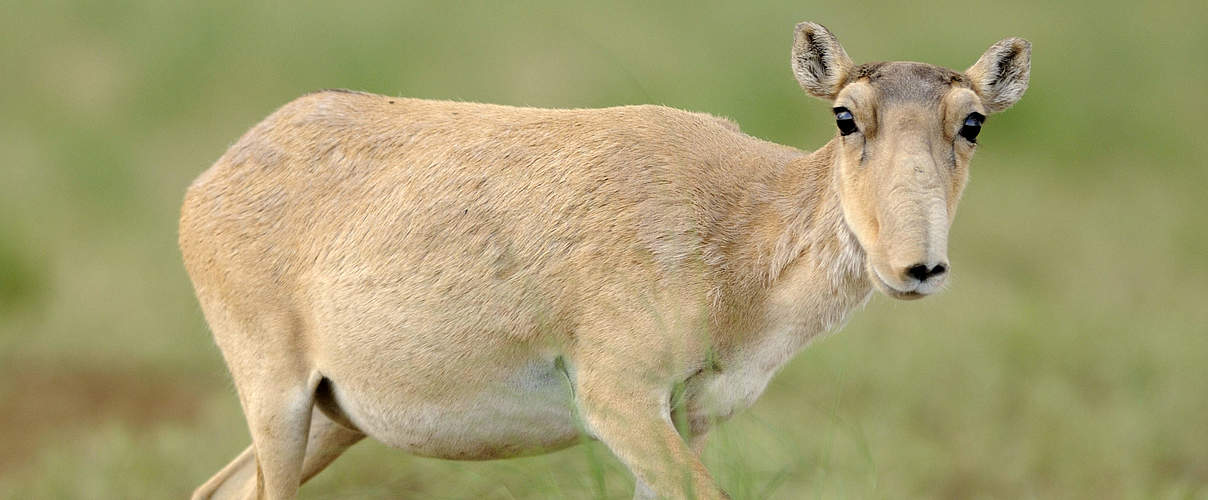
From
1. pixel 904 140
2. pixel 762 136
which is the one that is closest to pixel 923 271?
pixel 904 140

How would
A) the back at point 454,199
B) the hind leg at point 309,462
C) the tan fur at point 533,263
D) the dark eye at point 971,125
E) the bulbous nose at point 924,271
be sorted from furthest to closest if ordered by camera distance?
the hind leg at point 309,462
the back at point 454,199
the tan fur at point 533,263
the dark eye at point 971,125
the bulbous nose at point 924,271

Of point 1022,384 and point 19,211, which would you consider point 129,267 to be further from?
point 1022,384

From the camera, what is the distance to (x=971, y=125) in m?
4.51

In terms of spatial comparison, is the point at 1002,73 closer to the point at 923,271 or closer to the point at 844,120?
the point at 844,120

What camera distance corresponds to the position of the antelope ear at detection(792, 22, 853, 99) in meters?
4.74

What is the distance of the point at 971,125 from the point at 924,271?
25.6 inches

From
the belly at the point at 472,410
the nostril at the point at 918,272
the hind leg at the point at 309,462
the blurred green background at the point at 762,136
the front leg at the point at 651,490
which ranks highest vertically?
the nostril at the point at 918,272

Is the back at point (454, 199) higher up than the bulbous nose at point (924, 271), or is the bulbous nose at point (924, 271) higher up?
the bulbous nose at point (924, 271)

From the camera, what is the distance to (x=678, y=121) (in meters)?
5.17

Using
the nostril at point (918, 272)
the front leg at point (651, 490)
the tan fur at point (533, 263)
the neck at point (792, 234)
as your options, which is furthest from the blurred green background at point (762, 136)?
the nostril at point (918, 272)

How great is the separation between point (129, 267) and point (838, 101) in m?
8.72

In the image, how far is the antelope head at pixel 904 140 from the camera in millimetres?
4145

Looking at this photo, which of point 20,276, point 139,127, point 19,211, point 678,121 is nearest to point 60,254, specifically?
point 19,211

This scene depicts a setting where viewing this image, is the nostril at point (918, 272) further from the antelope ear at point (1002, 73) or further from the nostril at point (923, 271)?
the antelope ear at point (1002, 73)
